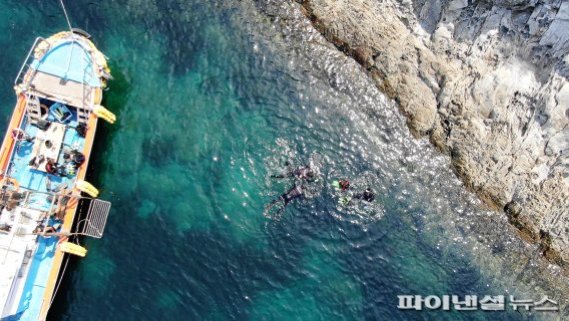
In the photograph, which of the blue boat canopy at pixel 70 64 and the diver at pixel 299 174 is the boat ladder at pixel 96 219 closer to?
the blue boat canopy at pixel 70 64

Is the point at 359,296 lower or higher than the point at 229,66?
Result: lower

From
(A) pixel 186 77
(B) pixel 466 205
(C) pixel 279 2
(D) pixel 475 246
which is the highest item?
(C) pixel 279 2

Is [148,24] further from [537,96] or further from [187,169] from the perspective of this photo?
[537,96]

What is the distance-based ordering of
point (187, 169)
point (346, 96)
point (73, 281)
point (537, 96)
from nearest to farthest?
1. point (537, 96)
2. point (73, 281)
3. point (187, 169)
4. point (346, 96)

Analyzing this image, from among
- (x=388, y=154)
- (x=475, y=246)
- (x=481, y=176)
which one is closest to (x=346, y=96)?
(x=388, y=154)

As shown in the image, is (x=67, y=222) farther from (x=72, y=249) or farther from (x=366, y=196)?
(x=366, y=196)

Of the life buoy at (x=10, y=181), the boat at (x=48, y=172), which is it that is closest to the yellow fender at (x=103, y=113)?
the boat at (x=48, y=172)
